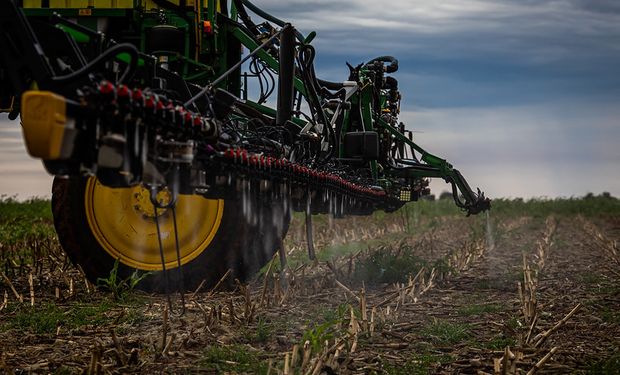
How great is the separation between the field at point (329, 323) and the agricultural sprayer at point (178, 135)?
42 centimetres

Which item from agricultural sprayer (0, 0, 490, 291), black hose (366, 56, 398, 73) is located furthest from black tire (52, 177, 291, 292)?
black hose (366, 56, 398, 73)

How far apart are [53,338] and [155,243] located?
6.17 feet

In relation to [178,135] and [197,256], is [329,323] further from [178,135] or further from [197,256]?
[197,256]

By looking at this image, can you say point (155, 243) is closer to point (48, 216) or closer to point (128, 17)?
point (128, 17)

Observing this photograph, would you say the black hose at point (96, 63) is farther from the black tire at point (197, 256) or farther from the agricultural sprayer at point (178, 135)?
the black tire at point (197, 256)

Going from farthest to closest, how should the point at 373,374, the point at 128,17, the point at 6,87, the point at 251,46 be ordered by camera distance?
the point at 251,46, the point at 128,17, the point at 6,87, the point at 373,374

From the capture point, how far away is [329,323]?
466cm

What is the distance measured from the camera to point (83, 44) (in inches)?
258

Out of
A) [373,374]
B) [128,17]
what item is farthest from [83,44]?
[373,374]

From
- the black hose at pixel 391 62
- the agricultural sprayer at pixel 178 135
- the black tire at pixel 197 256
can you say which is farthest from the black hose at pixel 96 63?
the black hose at pixel 391 62

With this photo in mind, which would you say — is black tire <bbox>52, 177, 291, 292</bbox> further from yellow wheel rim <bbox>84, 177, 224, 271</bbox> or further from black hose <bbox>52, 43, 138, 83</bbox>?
black hose <bbox>52, 43, 138, 83</bbox>

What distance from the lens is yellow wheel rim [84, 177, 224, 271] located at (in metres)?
6.95

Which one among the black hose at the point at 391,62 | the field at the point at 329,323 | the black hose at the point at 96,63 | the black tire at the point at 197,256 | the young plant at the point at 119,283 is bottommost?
the field at the point at 329,323

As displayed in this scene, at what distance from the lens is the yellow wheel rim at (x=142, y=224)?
6.95m
